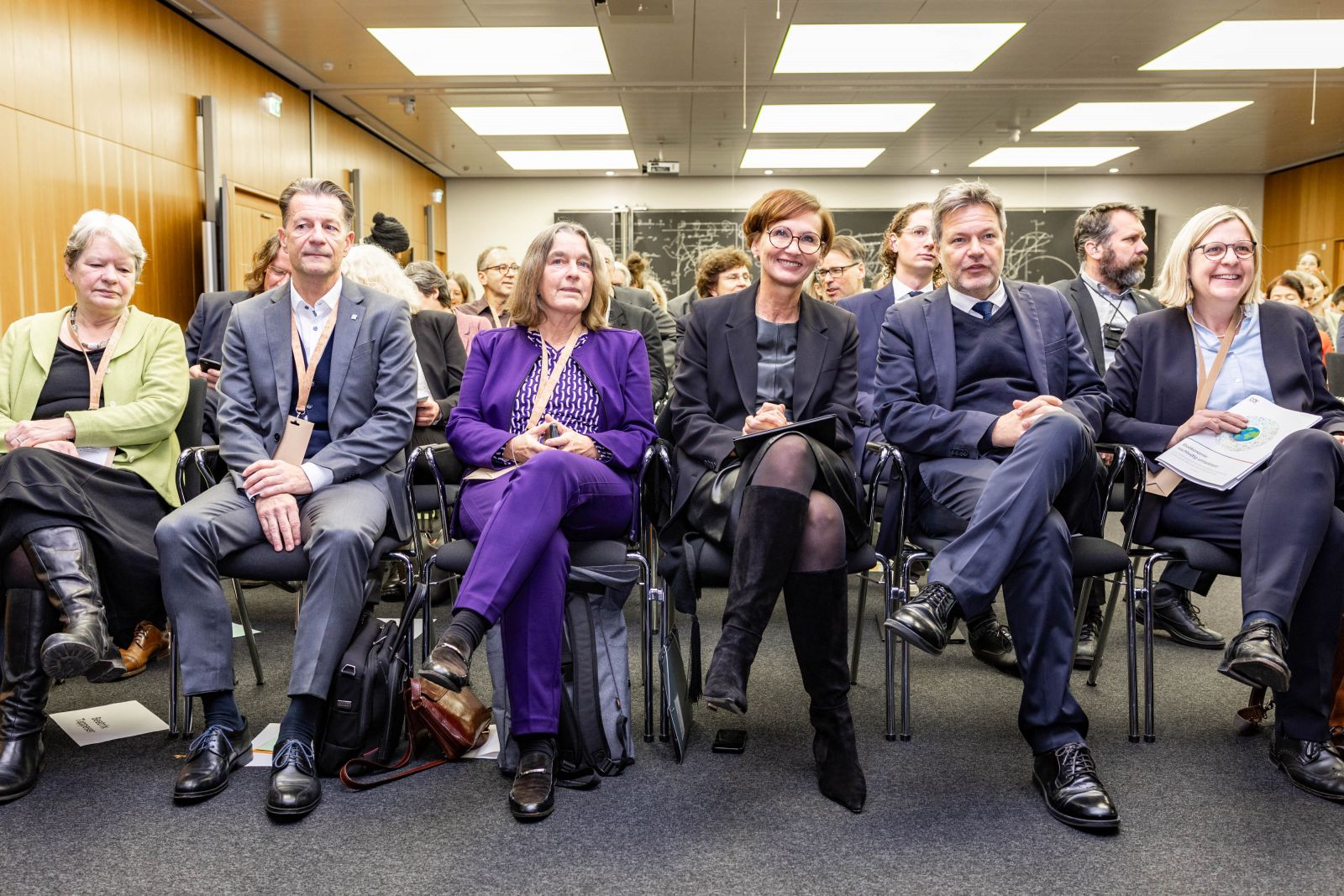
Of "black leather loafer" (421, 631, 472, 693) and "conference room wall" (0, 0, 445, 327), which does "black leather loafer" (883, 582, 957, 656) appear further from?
"conference room wall" (0, 0, 445, 327)

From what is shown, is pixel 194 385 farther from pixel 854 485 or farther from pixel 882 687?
pixel 882 687

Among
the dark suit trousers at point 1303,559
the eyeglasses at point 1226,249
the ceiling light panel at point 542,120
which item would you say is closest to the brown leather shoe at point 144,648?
the dark suit trousers at point 1303,559

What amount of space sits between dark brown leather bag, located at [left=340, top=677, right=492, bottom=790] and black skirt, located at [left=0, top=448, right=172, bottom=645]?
0.74m

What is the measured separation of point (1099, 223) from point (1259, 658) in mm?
2196

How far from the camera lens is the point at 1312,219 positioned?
12602mm

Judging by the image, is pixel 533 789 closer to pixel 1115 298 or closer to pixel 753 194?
pixel 1115 298

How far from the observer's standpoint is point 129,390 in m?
2.79

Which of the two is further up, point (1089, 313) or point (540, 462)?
point (1089, 313)

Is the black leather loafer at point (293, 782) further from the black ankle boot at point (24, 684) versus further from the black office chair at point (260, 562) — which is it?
the black ankle boot at point (24, 684)

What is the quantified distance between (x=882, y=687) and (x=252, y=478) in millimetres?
1962

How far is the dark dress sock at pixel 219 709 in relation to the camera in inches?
92.2

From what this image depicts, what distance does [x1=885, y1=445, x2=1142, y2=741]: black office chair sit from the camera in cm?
237

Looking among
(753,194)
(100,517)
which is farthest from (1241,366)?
(753,194)

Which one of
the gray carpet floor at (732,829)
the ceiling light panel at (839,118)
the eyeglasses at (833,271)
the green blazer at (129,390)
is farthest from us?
the ceiling light panel at (839,118)
